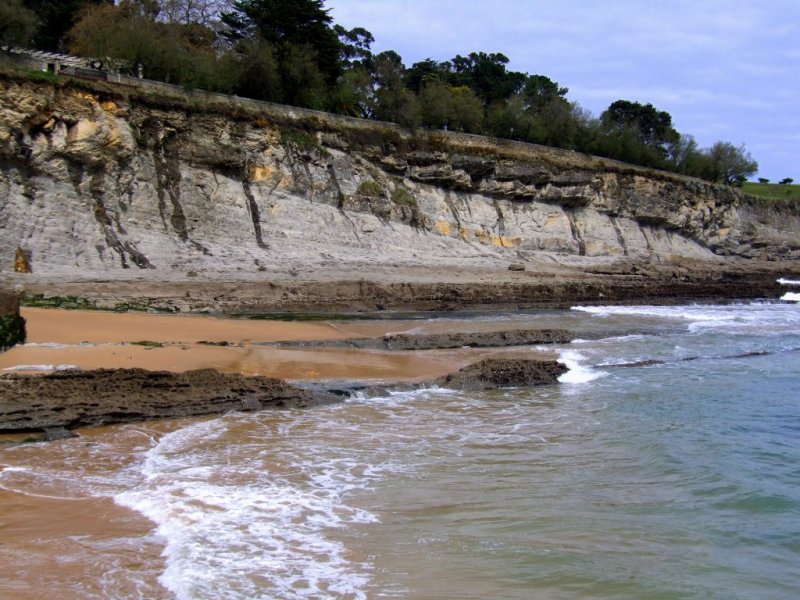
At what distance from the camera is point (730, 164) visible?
56156 millimetres

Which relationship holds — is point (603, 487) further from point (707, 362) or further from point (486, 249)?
point (486, 249)

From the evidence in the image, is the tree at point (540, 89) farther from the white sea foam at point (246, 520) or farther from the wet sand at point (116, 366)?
the white sea foam at point (246, 520)

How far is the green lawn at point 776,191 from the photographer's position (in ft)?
184

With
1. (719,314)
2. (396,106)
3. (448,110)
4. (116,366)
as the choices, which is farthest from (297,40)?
(116,366)

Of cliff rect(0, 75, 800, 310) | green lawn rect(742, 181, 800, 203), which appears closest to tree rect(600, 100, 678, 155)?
green lawn rect(742, 181, 800, 203)

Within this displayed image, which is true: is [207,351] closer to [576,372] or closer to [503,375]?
[503,375]

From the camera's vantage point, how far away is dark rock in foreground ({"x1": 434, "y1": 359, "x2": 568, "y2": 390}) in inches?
442

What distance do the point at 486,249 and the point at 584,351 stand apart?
705 inches

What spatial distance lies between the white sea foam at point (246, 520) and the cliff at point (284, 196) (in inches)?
576

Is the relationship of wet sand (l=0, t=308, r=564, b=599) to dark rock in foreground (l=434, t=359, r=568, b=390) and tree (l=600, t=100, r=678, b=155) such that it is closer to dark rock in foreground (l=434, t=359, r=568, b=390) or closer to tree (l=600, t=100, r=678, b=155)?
dark rock in foreground (l=434, t=359, r=568, b=390)

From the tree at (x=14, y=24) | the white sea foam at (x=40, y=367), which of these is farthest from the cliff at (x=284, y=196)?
the white sea foam at (x=40, y=367)

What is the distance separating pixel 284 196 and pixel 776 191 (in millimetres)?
52139

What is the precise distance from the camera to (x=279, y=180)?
91.5 feet

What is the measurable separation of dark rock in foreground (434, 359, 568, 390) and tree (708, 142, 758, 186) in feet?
163
